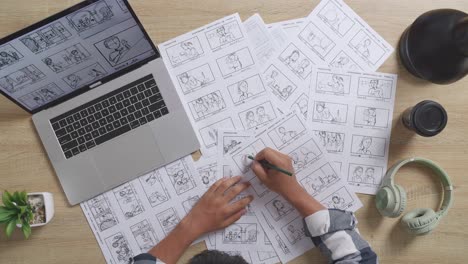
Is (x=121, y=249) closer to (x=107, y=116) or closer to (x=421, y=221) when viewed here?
(x=107, y=116)

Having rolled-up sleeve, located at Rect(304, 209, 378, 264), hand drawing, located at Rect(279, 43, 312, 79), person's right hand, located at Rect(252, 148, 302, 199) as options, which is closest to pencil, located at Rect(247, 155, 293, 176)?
person's right hand, located at Rect(252, 148, 302, 199)

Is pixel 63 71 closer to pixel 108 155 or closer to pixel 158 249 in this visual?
pixel 108 155

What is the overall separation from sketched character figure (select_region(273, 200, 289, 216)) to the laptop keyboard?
1.08ft

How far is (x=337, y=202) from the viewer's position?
2.73ft

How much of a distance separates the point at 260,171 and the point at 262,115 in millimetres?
125

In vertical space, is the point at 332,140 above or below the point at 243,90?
below

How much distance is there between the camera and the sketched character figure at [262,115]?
32.9 inches

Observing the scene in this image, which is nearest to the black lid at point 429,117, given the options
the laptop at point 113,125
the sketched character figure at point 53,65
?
the laptop at point 113,125

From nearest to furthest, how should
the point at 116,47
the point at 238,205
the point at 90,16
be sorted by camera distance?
the point at 90,16 < the point at 116,47 < the point at 238,205

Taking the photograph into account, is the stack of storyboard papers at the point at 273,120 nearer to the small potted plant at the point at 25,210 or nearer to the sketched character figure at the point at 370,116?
the sketched character figure at the point at 370,116

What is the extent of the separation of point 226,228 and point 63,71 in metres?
0.47

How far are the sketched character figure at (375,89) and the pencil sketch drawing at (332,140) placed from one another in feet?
0.37

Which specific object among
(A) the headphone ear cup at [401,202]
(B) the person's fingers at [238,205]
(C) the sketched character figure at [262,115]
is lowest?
(A) the headphone ear cup at [401,202]

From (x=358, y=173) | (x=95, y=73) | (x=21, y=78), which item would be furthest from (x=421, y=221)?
(x=21, y=78)
